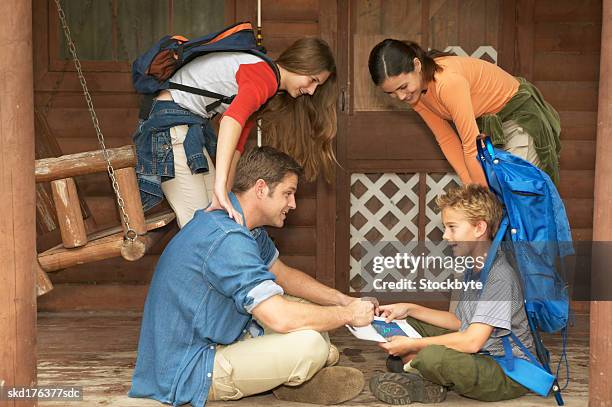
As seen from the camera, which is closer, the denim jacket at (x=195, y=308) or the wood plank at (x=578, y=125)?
the denim jacket at (x=195, y=308)

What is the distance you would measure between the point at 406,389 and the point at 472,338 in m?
0.34

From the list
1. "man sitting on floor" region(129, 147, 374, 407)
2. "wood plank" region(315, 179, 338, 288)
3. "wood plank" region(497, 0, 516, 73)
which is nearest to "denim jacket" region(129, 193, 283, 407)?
"man sitting on floor" region(129, 147, 374, 407)

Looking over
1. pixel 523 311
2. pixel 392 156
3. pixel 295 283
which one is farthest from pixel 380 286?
pixel 523 311

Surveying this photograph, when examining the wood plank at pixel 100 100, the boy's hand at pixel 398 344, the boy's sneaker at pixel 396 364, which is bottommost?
the boy's sneaker at pixel 396 364

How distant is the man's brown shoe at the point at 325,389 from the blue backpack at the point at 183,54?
4.44 ft

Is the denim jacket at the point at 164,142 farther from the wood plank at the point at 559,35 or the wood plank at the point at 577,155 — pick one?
the wood plank at the point at 577,155

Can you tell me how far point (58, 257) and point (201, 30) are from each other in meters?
2.15

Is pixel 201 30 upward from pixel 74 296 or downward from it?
upward

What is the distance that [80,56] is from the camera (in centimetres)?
580

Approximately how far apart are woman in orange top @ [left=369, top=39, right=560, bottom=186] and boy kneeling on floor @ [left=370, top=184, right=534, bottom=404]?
1.10 feet

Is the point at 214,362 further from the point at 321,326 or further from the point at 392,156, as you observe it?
the point at 392,156

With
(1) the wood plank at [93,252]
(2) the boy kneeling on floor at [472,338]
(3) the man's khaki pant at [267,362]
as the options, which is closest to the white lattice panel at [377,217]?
(1) the wood plank at [93,252]

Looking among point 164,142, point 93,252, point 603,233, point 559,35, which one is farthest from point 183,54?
point 559,35

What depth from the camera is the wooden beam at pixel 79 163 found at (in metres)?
4.14
